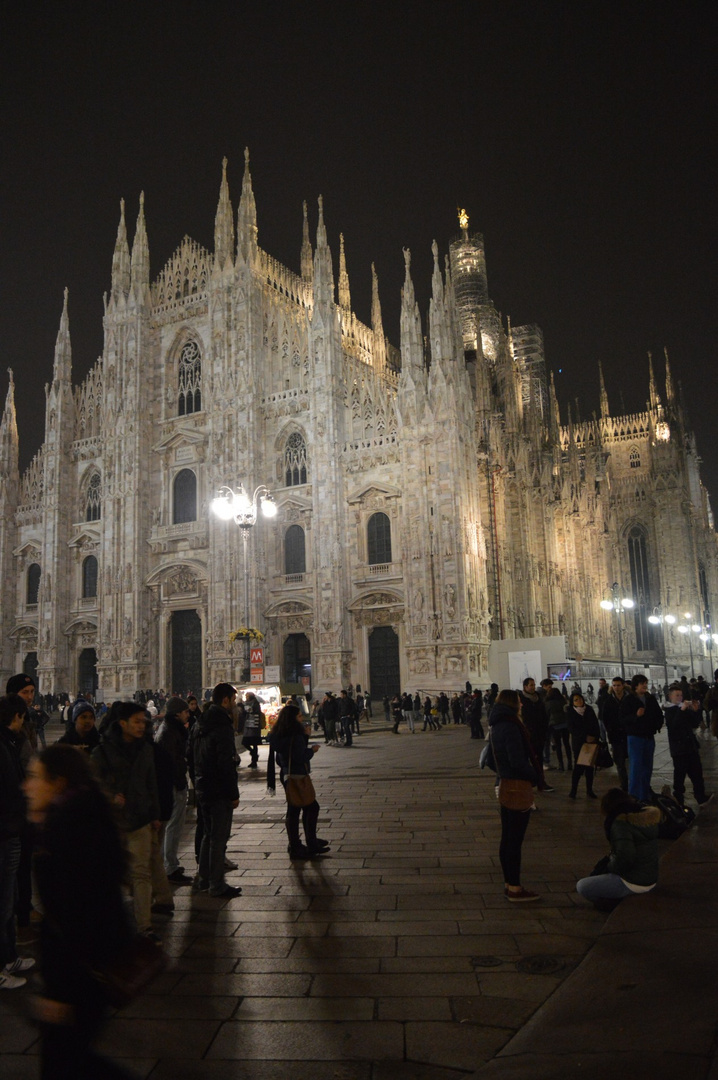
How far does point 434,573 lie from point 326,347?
11.8 metres

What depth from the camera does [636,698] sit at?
987cm

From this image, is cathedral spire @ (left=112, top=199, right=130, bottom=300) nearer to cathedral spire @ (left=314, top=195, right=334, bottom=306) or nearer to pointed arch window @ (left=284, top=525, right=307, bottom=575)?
cathedral spire @ (left=314, top=195, right=334, bottom=306)

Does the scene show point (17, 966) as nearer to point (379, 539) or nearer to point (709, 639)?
point (379, 539)

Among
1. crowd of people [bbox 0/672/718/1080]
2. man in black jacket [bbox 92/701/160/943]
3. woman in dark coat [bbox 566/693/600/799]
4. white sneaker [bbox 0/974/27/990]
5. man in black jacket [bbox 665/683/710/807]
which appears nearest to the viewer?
crowd of people [bbox 0/672/718/1080]

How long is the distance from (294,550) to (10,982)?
1289 inches

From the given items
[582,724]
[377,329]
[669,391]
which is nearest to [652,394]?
[669,391]

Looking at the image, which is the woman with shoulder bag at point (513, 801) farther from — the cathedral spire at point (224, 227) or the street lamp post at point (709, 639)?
the street lamp post at point (709, 639)

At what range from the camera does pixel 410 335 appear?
35.2 meters

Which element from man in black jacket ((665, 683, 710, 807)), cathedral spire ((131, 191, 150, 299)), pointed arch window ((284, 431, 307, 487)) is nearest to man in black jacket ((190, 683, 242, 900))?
man in black jacket ((665, 683, 710, 807))

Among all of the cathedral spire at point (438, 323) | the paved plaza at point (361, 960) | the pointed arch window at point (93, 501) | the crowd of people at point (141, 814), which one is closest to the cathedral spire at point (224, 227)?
the cathedral spire at point (438, 323)

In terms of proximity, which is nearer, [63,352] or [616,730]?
[616,730]

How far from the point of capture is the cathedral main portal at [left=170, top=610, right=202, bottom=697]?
39219 mm

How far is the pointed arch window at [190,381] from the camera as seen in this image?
41531 millimetres

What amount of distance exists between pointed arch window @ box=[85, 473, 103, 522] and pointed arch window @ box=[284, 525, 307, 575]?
11.9m
